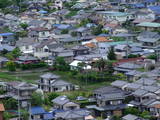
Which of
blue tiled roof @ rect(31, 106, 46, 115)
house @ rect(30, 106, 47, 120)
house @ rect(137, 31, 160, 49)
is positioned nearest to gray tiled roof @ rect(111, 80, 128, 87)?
blue tiled roof @ rect(31, 106, 46, 115)

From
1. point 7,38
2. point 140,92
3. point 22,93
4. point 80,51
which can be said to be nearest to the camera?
point 140,92

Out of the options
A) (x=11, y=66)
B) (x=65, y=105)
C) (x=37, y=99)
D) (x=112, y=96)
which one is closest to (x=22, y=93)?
(x=37, y=99)

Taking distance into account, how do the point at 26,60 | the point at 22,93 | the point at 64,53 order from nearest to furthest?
1. the point at 22,93
2. the point at 26,60
3. the point at 64,53

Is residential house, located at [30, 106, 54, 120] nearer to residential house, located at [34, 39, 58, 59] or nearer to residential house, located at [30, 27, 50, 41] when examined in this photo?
residential house, located at [34, 39, 58, 59]

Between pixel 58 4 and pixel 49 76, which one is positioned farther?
pixel 58 4

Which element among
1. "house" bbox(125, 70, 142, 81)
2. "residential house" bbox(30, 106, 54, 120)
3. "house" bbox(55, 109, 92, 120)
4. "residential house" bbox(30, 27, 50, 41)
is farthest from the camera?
"residential house" bbox(30, 27, 50, 41)

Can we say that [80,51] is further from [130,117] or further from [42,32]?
[130,117]

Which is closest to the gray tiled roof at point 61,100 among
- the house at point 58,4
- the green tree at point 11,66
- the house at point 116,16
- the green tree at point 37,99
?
the green tree at point 37,99
